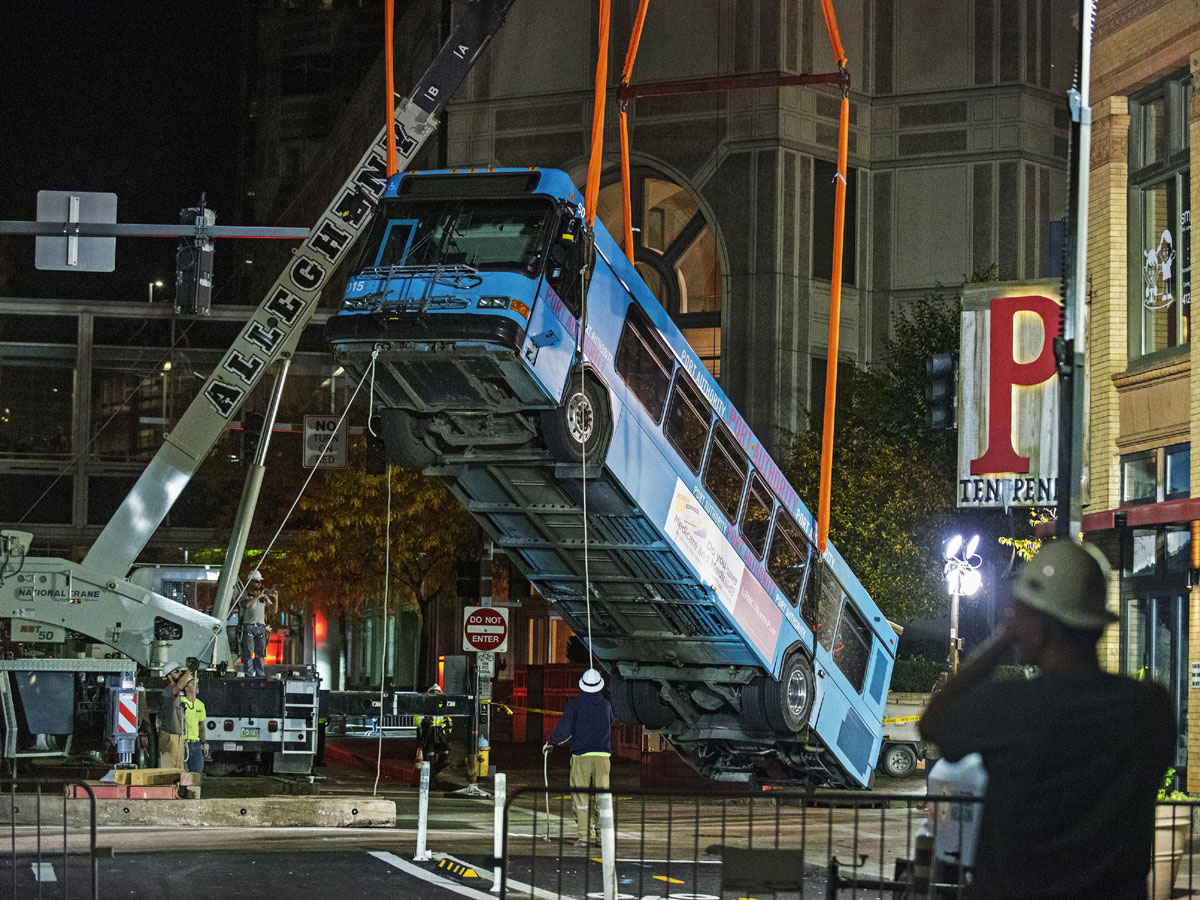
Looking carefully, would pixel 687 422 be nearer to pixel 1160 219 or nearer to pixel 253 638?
pixel 1160 219

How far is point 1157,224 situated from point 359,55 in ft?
192

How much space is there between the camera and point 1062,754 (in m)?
4.18

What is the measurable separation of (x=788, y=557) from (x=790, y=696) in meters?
1.35

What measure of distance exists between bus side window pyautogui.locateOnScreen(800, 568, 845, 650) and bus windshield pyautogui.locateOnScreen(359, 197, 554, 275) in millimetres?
5300

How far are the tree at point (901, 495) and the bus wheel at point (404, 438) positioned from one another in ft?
57.5

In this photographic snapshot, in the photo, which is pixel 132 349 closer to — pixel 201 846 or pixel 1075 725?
pixel 201 846

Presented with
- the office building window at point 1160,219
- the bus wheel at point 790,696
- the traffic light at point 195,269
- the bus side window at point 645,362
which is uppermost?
the office building window at point 1160,219

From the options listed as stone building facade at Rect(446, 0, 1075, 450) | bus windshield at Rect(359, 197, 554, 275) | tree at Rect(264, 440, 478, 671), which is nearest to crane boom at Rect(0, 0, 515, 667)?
bus windshield at Rect(359, 197, 554, 275)

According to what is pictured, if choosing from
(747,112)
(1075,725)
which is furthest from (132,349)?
(1075,725)

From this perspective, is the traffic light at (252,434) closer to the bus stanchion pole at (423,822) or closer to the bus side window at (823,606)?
the bus side window at (823,606)

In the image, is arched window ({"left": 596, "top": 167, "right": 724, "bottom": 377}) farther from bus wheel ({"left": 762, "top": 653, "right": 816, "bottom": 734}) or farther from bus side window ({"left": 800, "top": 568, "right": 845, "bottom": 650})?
bus wheel ({"left": 762, "top": 653, "right": 816, "bottom": 734})

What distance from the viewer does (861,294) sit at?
147ft

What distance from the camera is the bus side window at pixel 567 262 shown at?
13016mm

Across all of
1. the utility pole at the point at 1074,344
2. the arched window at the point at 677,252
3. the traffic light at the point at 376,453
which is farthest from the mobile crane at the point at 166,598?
the arched window at the point at 677,252
